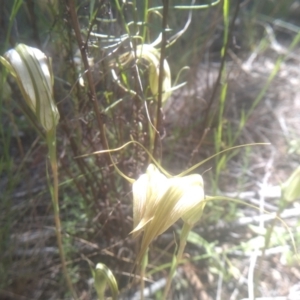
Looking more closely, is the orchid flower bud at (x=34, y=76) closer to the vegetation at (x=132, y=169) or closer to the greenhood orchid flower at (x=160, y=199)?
the vegetation at (x=132, y=169)

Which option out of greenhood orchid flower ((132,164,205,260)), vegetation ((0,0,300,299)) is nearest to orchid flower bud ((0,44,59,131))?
vegetation ((0,0,300,299))

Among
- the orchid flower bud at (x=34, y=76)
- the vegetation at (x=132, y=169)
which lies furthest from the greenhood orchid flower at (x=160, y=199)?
the orchid flower bud at (x=34, y=76)

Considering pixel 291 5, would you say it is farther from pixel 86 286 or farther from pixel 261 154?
pixel 86 286

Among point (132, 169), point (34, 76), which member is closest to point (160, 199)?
point (34, 76)

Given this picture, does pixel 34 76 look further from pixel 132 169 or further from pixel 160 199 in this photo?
pixel 132 169

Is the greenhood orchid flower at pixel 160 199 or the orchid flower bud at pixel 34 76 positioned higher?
the orchid flower bud at pixel 34 76

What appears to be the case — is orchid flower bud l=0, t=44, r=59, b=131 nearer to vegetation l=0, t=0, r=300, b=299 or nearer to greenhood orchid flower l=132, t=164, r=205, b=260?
vegetation l=0, t=0, r=300, b=299

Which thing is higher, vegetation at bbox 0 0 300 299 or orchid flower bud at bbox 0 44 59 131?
orchid flower bud at bbox 0 44 59 131
